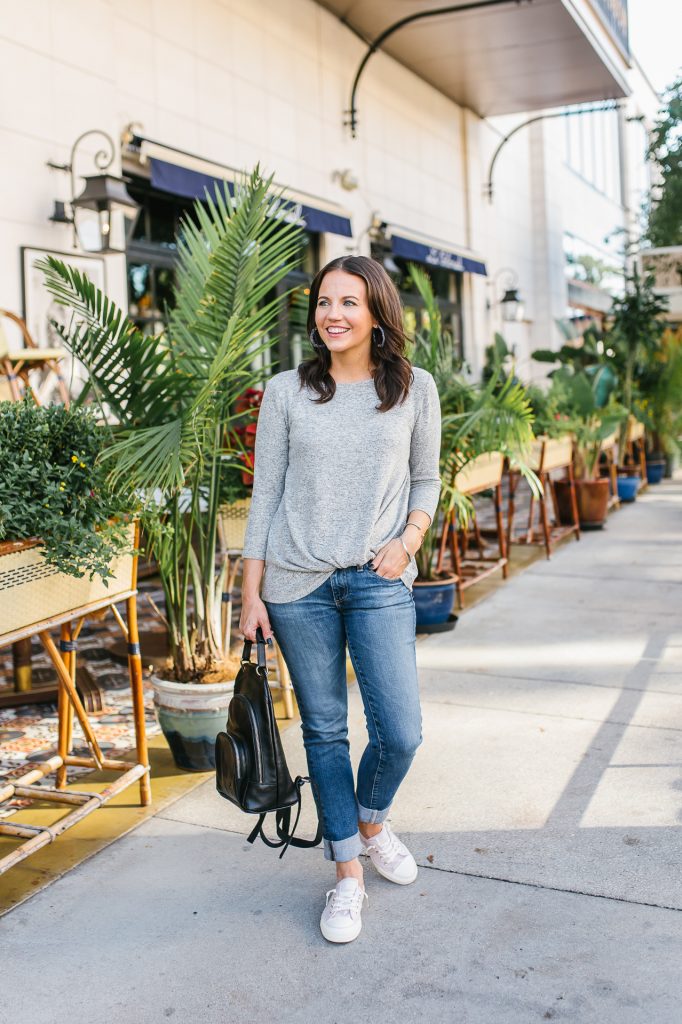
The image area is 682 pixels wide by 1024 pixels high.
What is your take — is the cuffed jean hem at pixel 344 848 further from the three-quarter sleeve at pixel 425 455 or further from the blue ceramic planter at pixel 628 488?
the blue ceramic planter at pixel 628 488

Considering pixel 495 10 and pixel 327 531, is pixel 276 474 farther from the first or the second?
pixel 495 10

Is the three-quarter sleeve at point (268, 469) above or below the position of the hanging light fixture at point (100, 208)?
below

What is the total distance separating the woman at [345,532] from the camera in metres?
2.40

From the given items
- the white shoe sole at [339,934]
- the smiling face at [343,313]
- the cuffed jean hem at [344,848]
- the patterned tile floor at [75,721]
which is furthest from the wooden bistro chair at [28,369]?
the white shoe sole at [339,934]

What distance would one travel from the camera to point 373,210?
12445 millimetres

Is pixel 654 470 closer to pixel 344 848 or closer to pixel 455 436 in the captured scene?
pixel 455 436

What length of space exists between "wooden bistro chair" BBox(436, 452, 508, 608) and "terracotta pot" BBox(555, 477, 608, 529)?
1730 mm

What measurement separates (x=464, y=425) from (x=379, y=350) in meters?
2.72

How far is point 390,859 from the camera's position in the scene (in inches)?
106

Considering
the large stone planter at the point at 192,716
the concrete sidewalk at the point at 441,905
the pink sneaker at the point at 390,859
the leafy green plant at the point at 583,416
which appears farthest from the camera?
the leafy green plant at the point at 583,416

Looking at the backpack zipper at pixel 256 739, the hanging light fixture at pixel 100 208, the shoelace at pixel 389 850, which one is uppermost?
the hanging light fixture at pixel 100 208

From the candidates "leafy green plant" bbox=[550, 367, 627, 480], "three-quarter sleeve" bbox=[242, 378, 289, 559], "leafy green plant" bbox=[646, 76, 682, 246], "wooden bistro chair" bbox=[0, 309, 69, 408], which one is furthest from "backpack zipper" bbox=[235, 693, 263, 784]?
"leafy green plant" bbox=[646, 76, 682, 246]

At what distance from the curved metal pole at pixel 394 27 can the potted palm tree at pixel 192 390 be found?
28.1ft

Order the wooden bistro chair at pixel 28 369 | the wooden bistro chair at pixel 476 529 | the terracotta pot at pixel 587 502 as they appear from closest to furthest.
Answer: the wooden bistro chair at pixel 476 529 < the wooden bistro chair at pixel 28 369 < the terracotta pot at pixel 587 502
